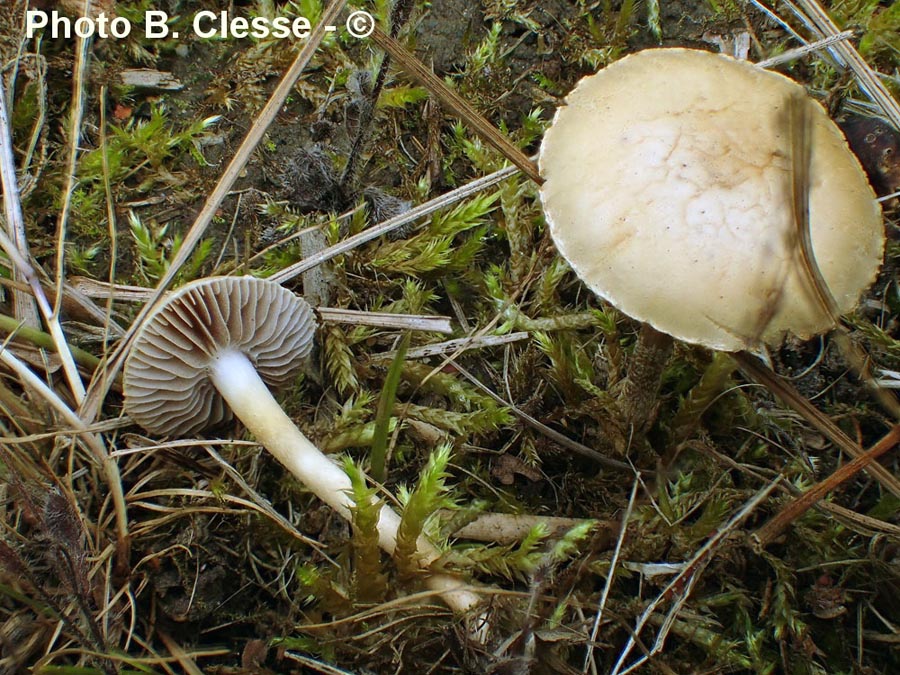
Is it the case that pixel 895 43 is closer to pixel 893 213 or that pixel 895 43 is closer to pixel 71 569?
pixel 893 213

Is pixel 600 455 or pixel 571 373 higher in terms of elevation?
pixel 571 373

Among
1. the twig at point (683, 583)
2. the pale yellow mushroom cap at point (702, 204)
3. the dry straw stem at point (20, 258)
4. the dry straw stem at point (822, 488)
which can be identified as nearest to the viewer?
the pale yellow mushroom cap at point (702, 204)

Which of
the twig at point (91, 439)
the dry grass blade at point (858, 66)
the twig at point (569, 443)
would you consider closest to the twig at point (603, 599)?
the twig at point (569, 443)

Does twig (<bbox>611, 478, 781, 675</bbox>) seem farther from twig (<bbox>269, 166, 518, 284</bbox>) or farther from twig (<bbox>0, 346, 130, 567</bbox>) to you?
twig (<bbox>0, 346, 130, 567</bbox>)

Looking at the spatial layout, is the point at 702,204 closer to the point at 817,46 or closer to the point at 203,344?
the point at 817,46

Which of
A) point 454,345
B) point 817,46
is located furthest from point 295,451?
point 817,46

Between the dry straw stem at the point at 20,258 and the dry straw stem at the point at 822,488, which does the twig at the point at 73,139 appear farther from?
the dry straw stem at the point at 822,488

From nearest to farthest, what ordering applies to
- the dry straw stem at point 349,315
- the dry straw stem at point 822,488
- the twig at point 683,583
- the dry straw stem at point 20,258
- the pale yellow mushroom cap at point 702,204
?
the pale yellow mushroom cap at point 702,204
the dry straw stem at point 822,488
the twig at point 683,583
the dry straw stem at point 20,258
the dry straw stem at point 349,315

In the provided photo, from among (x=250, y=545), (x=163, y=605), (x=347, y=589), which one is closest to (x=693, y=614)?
(x=347, y=589)
